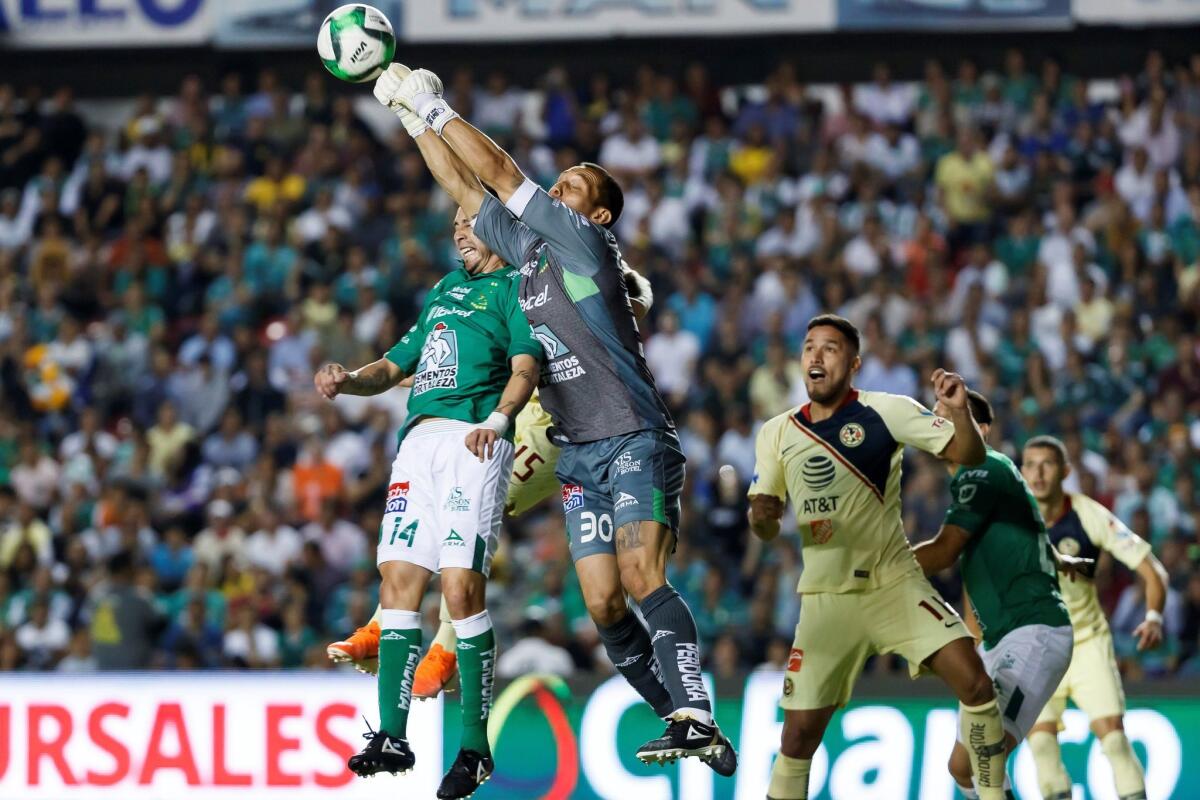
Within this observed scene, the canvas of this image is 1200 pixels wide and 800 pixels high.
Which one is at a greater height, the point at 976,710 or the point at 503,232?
the point at 503,232

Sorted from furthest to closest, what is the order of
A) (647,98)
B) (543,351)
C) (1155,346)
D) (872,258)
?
1. (647,98)
2. (872,258)
3. (1155,346)
4. (543,351)

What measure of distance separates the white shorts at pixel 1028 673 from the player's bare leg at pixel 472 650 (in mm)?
2813

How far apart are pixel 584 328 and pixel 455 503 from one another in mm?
970

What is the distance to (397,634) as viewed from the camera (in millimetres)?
8141

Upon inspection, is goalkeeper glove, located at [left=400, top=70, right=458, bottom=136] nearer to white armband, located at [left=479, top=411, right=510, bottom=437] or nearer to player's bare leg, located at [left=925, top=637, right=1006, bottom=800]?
white armband, located at [left=479, top=411, right=510, bottom=437]

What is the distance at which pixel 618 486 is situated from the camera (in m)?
8.17

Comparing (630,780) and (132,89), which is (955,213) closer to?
(630,780)

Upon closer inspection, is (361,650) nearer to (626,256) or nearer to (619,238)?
(626,256)

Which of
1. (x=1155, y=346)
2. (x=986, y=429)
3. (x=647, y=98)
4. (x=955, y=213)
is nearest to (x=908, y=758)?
(x=986, y=429)

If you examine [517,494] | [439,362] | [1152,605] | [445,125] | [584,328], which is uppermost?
[445,125]

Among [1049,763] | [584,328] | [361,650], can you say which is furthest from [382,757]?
[1049,763]

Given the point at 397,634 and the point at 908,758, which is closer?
the point at 397,634

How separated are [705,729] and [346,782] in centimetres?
566

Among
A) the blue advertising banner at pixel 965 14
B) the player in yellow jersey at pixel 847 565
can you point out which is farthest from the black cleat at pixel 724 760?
the blue advertising banner at pixel 965 14
